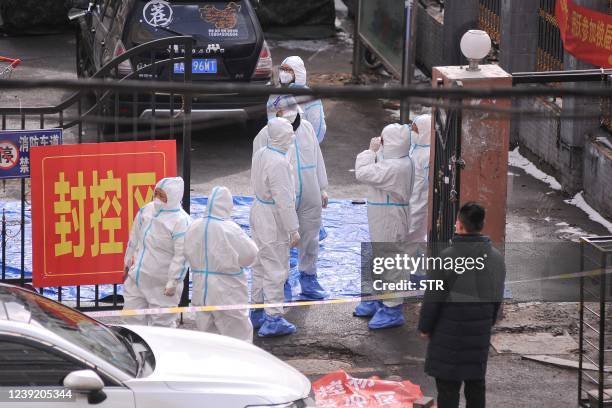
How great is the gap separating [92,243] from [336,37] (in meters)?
11.8

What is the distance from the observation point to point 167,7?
1389 cm

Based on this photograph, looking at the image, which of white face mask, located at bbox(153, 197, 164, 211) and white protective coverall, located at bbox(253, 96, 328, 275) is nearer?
white face mask, located at bbox(153, 197, 164, 211)

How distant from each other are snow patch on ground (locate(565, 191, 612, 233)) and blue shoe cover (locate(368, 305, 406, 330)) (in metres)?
3.29

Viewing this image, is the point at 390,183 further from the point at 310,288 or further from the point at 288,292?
the point at 288,292

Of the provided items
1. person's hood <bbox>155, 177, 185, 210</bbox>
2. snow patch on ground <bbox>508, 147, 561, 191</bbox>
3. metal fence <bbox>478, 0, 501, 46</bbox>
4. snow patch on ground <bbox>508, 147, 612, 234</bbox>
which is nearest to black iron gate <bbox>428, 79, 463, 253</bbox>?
person's hood <bbox>155, 177, 185, 210</bbox>

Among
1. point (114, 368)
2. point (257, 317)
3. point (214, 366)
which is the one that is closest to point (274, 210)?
point (257, 317)

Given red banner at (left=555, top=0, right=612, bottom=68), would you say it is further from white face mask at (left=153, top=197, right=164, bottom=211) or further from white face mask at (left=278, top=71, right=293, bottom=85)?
white face mask at (left=153, top=197, right=164, bottom=211)

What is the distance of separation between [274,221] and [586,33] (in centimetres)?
436

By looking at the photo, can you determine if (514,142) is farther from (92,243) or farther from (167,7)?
(92,243)

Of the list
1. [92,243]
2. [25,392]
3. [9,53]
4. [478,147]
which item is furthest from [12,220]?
[9,53]

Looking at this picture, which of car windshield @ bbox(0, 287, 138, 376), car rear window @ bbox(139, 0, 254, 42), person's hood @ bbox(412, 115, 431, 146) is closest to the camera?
car windshield @ bbox(0, 287, 138, 376)

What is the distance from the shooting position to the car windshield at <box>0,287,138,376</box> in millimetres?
6422

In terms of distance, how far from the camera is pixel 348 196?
12.8 metres

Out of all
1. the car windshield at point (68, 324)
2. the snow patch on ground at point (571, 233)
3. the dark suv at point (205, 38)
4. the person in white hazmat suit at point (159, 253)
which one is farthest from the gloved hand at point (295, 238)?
the dark suv at point (205, 38)
